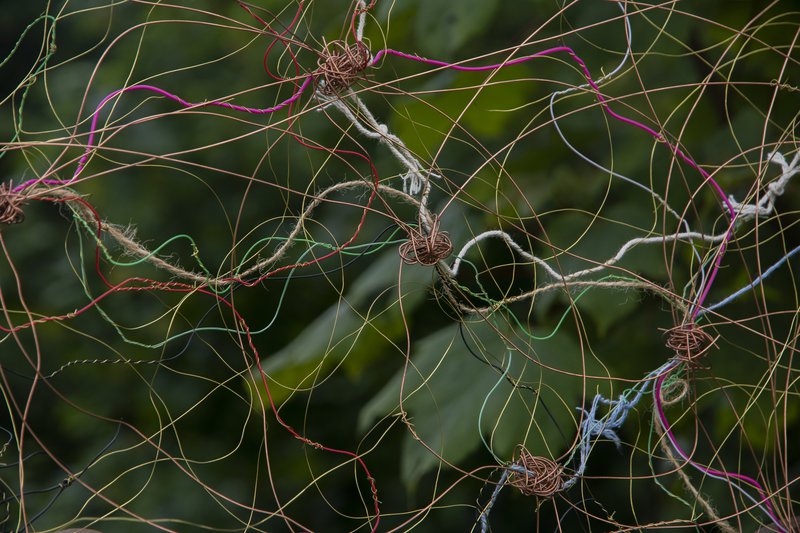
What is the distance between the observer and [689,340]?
58 cm

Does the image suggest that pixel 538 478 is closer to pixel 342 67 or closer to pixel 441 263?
pixel 441 263

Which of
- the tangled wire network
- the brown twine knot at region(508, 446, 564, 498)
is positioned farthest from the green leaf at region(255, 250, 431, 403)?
the brown twine knot at region(508, 446, 564, 498)

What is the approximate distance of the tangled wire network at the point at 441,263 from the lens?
59cm

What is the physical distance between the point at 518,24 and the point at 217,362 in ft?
3.38

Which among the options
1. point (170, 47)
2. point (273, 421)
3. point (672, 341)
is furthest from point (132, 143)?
point (672, 341)

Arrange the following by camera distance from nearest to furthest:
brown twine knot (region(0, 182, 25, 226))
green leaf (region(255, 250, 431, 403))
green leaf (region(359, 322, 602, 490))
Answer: brown twine knot (region(0, 182, 25, 226)) → green leaf (region(359, 322, 602, 490)) → green leaf (region(255, 250, 431, 403))

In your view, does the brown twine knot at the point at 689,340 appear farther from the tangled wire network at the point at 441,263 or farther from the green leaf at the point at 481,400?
the green leaf at the point at 481,400

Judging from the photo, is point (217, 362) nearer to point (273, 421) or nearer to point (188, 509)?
point (273, 421)

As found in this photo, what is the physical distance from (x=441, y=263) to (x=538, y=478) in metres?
0.17

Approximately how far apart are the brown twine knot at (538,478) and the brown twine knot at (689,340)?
0.12m

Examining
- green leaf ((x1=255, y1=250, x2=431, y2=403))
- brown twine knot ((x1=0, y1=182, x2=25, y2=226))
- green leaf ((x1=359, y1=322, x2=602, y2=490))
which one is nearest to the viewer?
brown twine knot ((x1=0, y1=182, x2=25, y2=226))

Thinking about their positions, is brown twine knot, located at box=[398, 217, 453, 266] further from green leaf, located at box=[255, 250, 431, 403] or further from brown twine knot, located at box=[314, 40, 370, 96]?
green leaf, located at box=[255, 250, 431, 403]

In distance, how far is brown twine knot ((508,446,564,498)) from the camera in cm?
57

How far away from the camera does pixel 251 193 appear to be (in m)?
1.69
